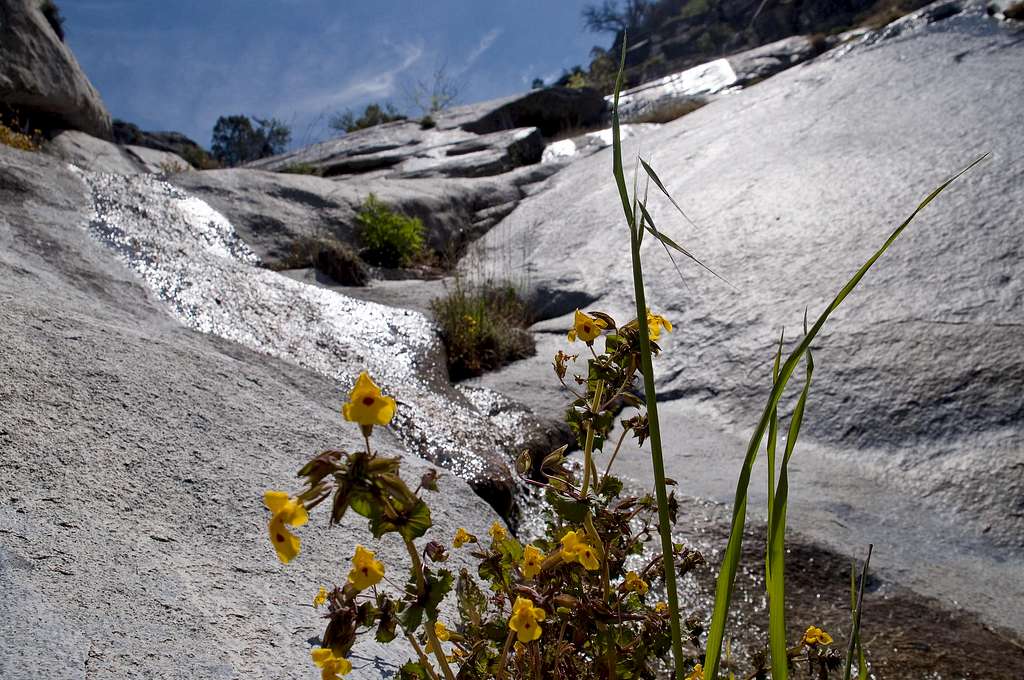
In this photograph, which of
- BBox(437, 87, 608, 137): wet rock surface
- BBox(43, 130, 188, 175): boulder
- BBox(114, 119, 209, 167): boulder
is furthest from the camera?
BBox(114, 119, 209, 167): boulder

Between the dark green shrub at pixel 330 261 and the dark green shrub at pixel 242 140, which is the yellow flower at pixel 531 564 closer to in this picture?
the dark green shrub at pixel 330 261

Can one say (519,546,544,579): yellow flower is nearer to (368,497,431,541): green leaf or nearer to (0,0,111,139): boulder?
(368,497,431,541): green leaf

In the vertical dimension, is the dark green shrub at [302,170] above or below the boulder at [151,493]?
above

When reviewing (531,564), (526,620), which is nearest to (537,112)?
(531,564)

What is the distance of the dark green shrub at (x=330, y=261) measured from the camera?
6.10m

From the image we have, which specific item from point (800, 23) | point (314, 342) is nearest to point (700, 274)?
point (314, 342)

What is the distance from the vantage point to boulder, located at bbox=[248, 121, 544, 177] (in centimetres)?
1193

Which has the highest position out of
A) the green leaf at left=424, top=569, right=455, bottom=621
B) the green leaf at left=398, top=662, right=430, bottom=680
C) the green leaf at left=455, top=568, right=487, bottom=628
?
the green leaf at left=424, top=569, right=455, bottom=621

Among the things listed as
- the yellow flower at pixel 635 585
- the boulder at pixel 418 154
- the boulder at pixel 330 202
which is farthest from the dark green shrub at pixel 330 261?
the boulder at pixel 418 154

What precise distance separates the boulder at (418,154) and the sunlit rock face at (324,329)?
7.06 metres

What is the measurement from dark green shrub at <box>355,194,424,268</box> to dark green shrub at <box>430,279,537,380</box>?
6.72 ft

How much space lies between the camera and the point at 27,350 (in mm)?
2059

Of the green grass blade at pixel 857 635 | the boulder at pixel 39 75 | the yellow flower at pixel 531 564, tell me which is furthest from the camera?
the boulder at pixel 39 75

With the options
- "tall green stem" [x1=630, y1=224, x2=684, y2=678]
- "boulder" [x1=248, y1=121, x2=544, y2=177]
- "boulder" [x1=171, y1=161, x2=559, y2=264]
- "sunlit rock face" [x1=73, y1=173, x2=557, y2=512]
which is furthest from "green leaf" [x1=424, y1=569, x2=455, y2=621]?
"boulder" [x1=248, y1=121, x2=544, y2=177]
